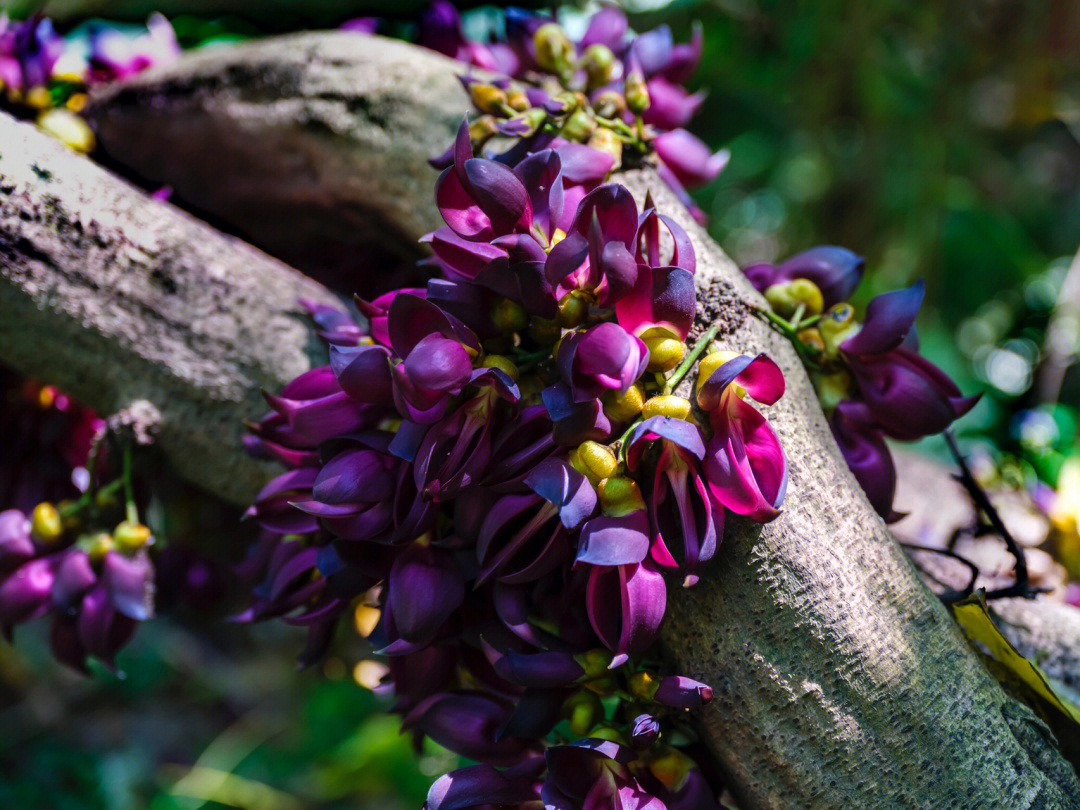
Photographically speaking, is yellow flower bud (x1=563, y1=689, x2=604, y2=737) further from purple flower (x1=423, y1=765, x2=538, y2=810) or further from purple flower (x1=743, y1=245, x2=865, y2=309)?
purple flower (x1=743, y1=245, x2=865, y2=309)

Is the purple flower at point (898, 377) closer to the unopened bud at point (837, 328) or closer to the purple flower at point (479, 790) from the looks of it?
the unopened bud at point (837, 328)

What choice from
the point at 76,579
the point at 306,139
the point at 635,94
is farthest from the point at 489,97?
the point at 76,579

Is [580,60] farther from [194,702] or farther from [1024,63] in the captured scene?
[194,702]

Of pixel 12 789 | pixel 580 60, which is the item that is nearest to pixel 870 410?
pixel 580 60

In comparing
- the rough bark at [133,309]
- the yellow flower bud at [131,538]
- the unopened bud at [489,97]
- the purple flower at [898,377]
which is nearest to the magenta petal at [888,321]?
the purple flower at [898,377]

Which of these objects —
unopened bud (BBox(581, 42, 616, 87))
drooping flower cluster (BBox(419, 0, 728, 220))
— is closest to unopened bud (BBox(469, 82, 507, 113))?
drooping flower cluster (BBox(419, 0, 728, 220))

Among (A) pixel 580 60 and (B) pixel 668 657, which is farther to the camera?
(A) pixel 580 60
